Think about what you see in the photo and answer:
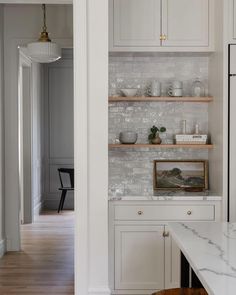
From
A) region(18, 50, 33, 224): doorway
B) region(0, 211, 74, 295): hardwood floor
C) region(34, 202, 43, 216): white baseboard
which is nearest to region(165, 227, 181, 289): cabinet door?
region(0, 211, 74, 295): hardwood floor

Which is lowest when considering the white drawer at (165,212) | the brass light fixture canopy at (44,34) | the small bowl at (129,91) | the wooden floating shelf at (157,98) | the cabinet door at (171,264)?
the cabinet door at (171,264)

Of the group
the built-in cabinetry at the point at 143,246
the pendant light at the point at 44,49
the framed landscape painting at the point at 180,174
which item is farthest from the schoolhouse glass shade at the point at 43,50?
the built-in cabinetry at the point at 143,246

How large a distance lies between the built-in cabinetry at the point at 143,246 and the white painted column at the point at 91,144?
7.1 inches

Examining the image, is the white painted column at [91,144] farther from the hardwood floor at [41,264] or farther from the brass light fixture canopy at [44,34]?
the brass light fixture canopy at [44,34]

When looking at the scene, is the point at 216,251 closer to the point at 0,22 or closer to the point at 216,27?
the point at 216,27

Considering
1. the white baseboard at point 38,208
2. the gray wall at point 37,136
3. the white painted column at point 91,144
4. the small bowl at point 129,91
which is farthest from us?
the white baseboard at point 38,208

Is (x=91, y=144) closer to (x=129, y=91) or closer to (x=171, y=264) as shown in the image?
(x=129, y=91)

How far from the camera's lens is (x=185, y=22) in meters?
4.04

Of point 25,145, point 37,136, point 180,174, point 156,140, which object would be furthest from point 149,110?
point 37,136

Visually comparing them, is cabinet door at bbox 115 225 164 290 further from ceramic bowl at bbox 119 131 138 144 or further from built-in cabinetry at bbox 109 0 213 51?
built-in cabinetry at bbox 109 0 213 51

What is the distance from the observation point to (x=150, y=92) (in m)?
4.26

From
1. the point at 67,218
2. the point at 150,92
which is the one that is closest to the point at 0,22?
the point at 150,92

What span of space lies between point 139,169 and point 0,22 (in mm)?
2240

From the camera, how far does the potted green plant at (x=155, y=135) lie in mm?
4219
